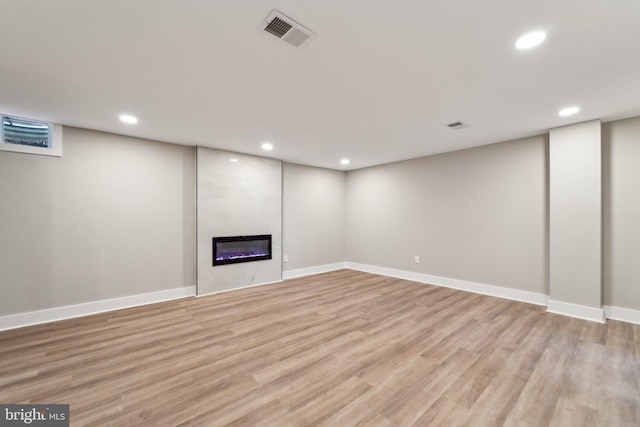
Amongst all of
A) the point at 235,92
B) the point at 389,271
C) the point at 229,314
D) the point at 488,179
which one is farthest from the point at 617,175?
the point at 229,314

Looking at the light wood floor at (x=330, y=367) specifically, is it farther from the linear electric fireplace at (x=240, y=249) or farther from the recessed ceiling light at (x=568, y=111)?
the recessed ceiling light at (x=568, y=111)

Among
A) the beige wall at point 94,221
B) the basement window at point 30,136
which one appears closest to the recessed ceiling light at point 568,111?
the beige wall at point 94,221

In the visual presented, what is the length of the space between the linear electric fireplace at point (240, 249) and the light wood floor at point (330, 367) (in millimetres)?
1143

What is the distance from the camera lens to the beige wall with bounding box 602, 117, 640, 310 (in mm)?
3197

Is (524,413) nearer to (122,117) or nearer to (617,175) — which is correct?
(617,175)

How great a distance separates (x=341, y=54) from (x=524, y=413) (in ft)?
9.37

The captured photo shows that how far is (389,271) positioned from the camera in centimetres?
582

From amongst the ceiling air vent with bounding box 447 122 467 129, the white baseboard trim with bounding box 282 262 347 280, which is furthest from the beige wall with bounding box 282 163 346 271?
the ceiling air vent with bounding box 447 122 467 129

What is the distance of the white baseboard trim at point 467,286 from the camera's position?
154 inches

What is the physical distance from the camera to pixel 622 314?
3.24m

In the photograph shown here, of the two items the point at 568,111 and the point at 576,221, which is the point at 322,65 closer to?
the point at 568,111

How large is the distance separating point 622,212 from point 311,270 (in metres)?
5.15
